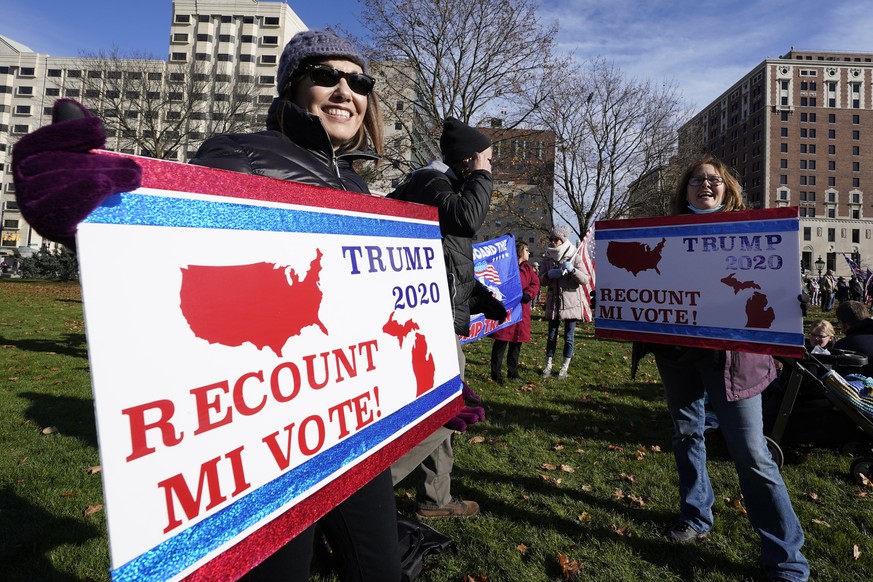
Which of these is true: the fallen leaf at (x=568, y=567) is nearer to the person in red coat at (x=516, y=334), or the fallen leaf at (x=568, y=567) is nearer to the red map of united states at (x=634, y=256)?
the red map of united states at (x=634, y=256)

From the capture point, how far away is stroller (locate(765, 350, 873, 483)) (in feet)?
14.2

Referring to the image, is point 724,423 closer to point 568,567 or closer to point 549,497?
point 568,567

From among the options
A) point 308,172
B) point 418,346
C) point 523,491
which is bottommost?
point 523,491

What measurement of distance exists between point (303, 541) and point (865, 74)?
379ft

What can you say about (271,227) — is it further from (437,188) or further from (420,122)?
(420,122)

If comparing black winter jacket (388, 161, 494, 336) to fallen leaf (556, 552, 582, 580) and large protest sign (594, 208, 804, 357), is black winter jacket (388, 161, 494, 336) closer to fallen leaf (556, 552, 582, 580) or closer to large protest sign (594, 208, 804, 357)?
large protest sign (594, 208, 804, 357)

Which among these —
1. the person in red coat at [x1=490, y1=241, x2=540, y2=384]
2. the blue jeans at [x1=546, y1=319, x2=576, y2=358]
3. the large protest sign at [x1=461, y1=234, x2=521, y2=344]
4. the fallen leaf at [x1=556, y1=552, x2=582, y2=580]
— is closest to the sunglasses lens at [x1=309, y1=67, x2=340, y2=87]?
the fallen leaf at [x1=556, y1=552, x2=582, y2=580]

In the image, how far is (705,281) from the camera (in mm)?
3273

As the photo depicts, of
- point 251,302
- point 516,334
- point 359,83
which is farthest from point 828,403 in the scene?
point 251,302

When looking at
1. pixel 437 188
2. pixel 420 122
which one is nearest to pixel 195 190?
pixel 437 188

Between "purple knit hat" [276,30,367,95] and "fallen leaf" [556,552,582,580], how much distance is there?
3098 millimetres

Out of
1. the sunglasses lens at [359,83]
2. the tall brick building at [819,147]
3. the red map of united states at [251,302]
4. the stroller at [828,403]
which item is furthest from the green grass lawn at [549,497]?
the tall brick building at [819,147]

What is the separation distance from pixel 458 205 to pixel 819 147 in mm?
106384

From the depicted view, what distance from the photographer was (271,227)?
1285 mm
